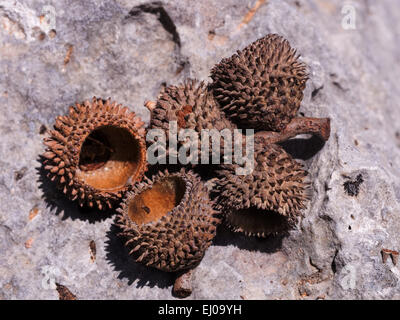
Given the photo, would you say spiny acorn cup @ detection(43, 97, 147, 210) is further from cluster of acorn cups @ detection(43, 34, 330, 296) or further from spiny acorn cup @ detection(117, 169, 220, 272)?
spiny acorn cup @ detection(117, 169, 220, 272)

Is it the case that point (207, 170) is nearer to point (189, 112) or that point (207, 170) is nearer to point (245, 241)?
point (189, 112)

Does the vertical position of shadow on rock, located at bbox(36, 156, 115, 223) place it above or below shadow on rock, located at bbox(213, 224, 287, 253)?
above

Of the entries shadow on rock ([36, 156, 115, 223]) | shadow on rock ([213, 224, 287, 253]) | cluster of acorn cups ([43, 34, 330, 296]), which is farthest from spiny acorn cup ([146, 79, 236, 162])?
shadow on rock ([36, 156, 115, 223])

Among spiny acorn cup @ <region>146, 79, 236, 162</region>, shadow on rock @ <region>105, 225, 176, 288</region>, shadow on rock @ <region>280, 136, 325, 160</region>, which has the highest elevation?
spiny acorn cup @ <region>146, 79, 236, 162</region>

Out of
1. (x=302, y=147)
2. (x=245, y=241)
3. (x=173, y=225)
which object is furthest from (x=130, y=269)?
(x=302, y=147)

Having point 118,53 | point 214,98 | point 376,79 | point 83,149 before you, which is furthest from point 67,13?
point 376,79

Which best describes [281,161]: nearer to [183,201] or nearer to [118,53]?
[183,201]

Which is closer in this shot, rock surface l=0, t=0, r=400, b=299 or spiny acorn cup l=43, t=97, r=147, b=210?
spiny acorn cup l=43, t=97, r=147, b=210
